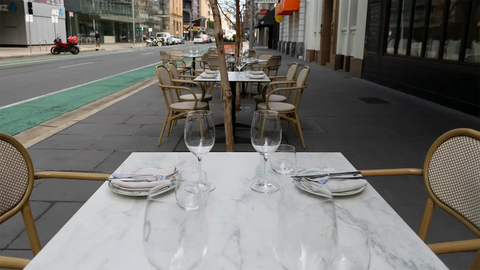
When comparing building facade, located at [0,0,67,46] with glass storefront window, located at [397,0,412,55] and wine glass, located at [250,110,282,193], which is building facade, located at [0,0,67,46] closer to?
glass storefront window, located at [397,0,412,55]

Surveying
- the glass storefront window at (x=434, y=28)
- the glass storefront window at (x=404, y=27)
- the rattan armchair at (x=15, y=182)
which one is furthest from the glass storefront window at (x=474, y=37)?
the rattan armchair at (x=15, y=182)

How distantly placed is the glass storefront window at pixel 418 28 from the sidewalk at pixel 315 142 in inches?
49.2

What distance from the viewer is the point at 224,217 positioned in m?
1.30

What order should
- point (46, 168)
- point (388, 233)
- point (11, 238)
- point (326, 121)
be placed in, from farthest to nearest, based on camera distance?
point (326, 121) → point (46, 168) → point (11, 238) → point (388, 233)

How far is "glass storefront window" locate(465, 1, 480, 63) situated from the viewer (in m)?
7.54

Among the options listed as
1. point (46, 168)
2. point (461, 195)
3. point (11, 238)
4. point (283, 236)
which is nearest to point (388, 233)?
point (283, 236)

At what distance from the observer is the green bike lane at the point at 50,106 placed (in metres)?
6.74

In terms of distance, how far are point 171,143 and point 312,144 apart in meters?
1.96

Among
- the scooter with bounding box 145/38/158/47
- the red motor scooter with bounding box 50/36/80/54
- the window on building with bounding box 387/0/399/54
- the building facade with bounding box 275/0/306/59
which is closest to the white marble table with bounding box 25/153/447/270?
the window on building with bounding box 387/0/399/54

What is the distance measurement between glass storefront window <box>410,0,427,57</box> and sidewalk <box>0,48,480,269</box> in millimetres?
1250

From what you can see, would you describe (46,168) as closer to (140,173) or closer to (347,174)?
(140,173)

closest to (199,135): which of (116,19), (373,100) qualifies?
(373,100)

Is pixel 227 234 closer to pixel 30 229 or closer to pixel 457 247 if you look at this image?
pixel 457 247

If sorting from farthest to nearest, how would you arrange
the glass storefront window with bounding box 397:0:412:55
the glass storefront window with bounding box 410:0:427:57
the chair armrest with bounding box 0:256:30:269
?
1. the glass storefront window with bounding box 397:0:412:55
2. the glass storefront window with bounding box 410:0:427:57
3. the chair armrest with bounding box 0:256:30:269
